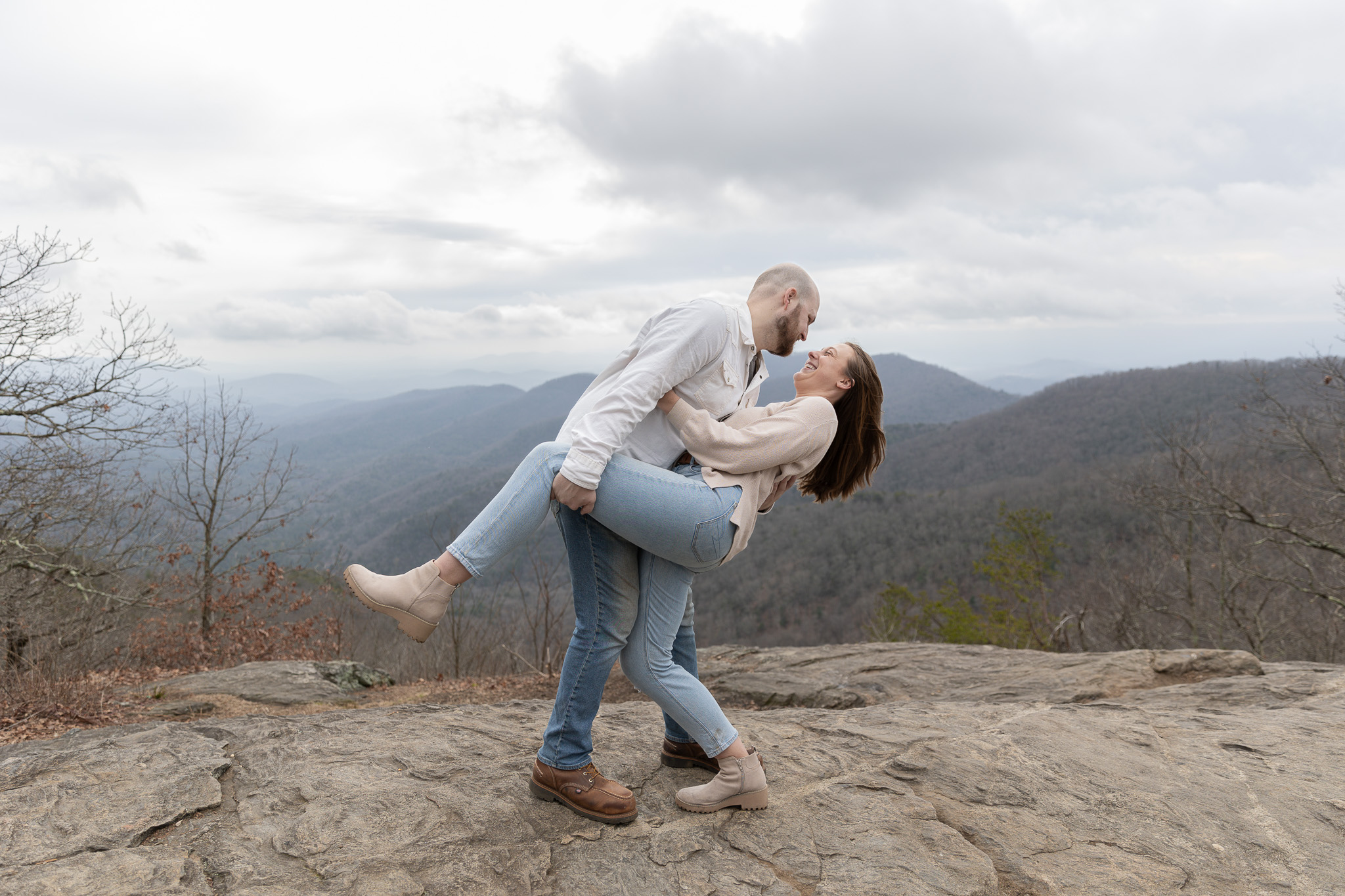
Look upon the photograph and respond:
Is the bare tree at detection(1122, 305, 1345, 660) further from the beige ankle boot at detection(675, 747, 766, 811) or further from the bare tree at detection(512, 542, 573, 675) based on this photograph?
the beige ankle boot at detection(675, 747, 766, 811)

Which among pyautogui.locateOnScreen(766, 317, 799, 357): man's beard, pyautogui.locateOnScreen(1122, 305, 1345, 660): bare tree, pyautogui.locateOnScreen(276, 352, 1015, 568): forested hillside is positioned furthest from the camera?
pyautogui.locateOnScreen(276, 352, 1015, 568): forested hillside

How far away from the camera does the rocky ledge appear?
2395 millimetres

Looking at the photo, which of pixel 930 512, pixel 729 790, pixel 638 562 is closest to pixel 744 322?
pixel 638 562

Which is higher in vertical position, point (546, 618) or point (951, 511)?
point (546, 618)

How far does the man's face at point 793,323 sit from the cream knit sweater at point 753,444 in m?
0.20

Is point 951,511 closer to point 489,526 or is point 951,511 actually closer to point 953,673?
point 953,673

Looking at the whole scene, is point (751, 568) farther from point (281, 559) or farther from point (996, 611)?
point (281, 559)

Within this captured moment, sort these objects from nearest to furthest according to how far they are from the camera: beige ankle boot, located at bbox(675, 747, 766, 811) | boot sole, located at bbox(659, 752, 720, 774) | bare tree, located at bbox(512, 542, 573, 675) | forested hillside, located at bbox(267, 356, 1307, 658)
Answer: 1. beige ankle boot, located at bbox(675, 747, 766, 811)
2. boot sole, located at bbox(659, 752, 720, 774)
3. bare tree, located at bbox(512, 542, 573, 675)
4. forested hillside, located at bbox(267, 356, 1307, 658)

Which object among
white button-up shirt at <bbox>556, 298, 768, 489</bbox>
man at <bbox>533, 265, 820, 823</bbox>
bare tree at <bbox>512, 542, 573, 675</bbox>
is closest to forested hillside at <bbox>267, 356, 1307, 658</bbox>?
bare tree at <bbox>512, 542, 573, 675</bbox>

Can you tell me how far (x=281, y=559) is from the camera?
1681cm

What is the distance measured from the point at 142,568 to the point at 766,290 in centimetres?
1265

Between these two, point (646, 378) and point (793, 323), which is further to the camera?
point (793, 323)

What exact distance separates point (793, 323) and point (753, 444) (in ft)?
1.50

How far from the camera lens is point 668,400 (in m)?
2.37
